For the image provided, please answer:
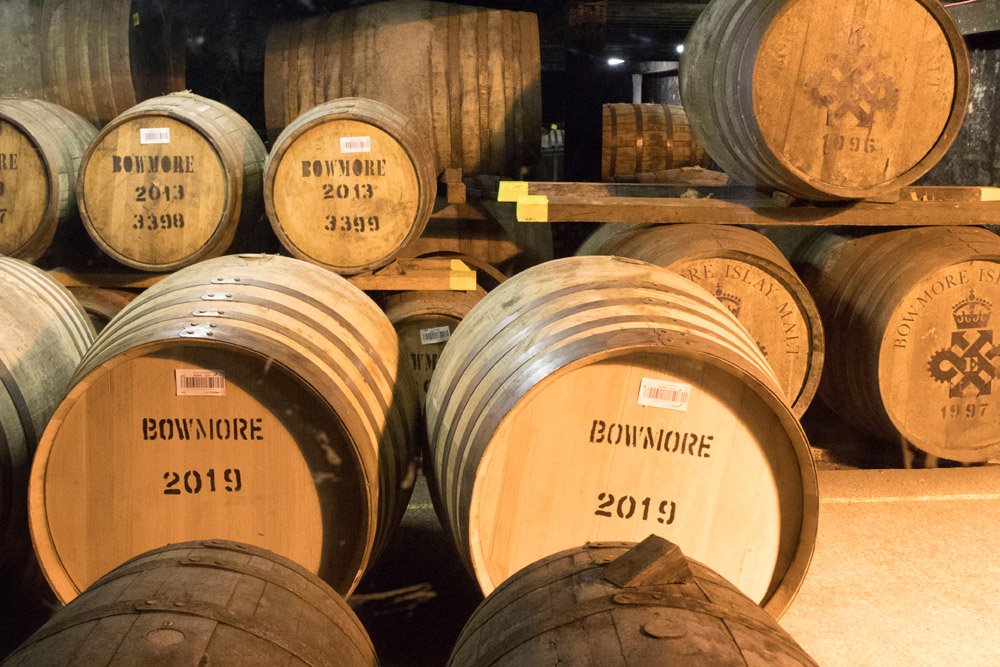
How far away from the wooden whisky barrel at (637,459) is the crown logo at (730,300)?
47.6 inches

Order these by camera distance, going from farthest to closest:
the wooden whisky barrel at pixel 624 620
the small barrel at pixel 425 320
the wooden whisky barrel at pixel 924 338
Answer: the small barrel at pixel 425 320
the wooden whisky barrel at pixel 924 338
the wooden whisky barrel at pixel 624 620

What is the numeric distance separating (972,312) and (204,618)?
10.6 ft

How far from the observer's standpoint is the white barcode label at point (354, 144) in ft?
10.8

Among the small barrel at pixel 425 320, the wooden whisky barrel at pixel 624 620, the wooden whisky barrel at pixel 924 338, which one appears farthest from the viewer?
the small barrel at pixel 425 320

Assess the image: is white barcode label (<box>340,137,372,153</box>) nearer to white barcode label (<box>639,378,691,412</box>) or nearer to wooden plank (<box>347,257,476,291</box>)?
wooden plank (<box>347,257,476,291</box>)

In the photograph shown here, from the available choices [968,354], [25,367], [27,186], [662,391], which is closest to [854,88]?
[968,354]

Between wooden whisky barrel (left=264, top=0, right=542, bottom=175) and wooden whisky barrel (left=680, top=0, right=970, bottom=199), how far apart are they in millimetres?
1396

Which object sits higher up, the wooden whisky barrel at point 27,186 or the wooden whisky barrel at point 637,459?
the wooden whisky barrel at point 27,186

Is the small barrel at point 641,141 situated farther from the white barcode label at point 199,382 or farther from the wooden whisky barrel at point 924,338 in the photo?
the white barcode label at point 199,382

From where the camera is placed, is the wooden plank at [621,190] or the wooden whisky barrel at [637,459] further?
the wooden plank at [621,190]

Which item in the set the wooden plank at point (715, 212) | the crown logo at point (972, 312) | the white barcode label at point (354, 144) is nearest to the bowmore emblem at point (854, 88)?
the wooden plank at point (715, 212)

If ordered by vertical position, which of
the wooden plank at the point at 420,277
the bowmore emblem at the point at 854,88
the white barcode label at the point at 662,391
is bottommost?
the white barcode label at the point at 662,391

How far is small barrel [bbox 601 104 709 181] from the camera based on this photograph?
13.5ft

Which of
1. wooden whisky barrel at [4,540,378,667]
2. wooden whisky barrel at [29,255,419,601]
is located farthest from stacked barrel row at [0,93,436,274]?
wooden whisky barrel at [4,540,378,667]
